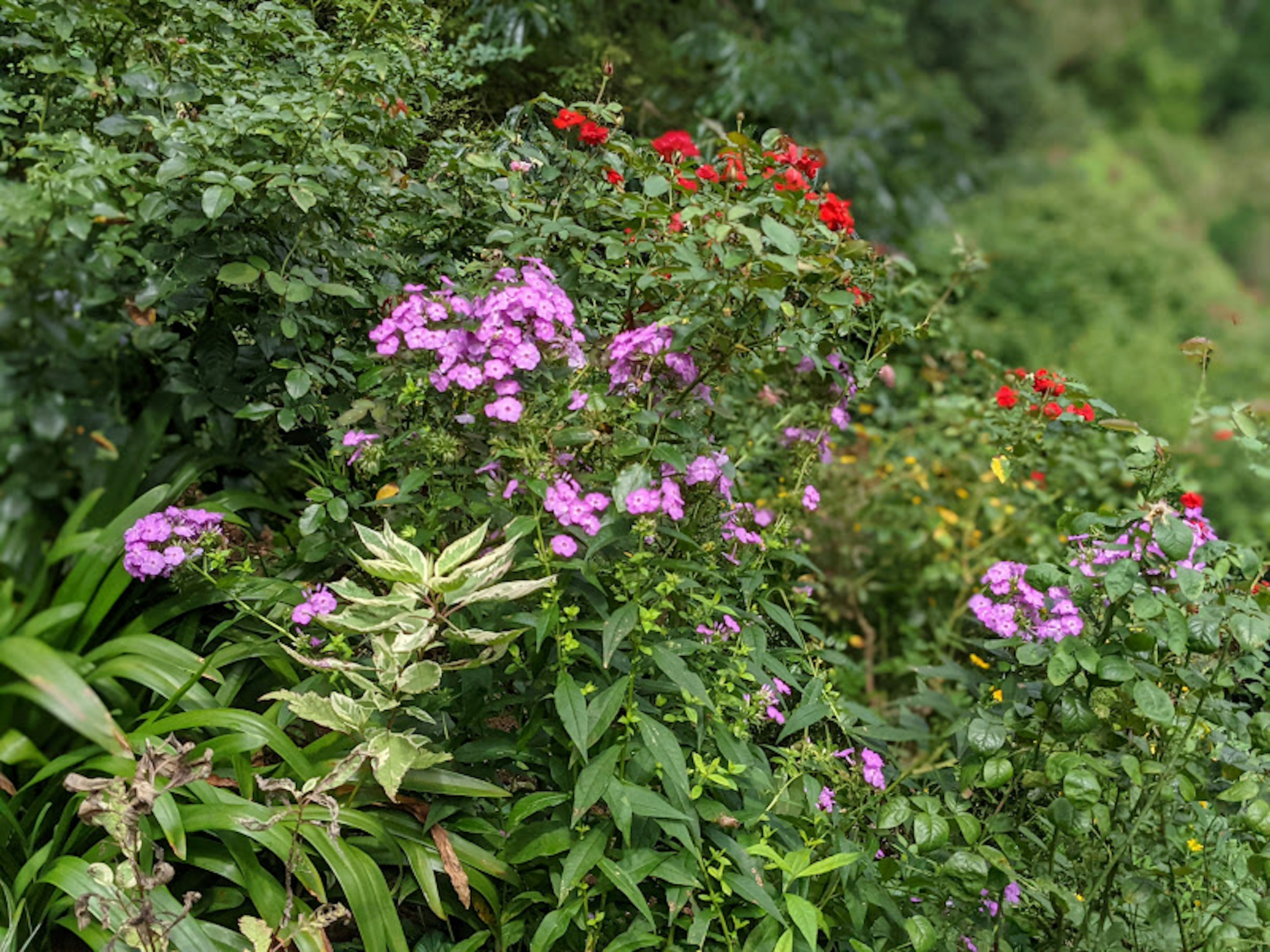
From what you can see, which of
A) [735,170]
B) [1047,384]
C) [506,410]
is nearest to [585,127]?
[735,170]

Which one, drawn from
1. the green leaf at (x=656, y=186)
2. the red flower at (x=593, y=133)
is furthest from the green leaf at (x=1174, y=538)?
the red flower at (x=593, y=133)

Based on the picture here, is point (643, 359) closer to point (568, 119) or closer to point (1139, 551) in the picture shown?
point (568, 119)

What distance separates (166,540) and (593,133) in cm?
116

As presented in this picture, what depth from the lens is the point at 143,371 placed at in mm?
1665

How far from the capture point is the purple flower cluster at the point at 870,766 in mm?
2184

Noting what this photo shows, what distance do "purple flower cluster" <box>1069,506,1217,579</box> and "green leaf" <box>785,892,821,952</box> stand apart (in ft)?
2.65

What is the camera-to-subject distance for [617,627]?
180cm

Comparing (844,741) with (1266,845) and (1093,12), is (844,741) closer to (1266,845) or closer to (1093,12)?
(1266,845)

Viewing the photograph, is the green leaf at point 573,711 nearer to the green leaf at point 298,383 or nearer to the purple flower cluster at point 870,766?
the purple flower cluster at point 870,766

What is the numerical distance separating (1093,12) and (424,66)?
60.3 ft

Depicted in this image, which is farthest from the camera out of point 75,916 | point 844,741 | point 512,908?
point 844,741

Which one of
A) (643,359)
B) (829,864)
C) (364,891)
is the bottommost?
(364,891)

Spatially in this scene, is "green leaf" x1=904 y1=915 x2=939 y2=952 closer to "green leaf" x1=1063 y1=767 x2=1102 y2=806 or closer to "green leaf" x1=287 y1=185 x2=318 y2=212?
"green leaf" x1=1063 y1=767 x2=1102 y2=806

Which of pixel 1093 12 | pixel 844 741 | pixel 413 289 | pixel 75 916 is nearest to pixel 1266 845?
pixel 844 741
